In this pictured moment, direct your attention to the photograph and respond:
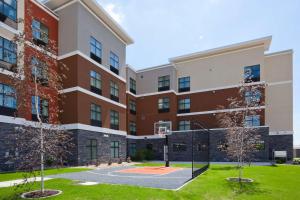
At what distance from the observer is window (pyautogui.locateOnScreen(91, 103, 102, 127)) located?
29.3 metres

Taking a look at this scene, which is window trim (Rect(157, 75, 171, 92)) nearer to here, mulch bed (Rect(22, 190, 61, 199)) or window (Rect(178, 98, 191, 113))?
window (Rect(178, 98, 191, 113))

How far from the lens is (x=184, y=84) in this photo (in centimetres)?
4372

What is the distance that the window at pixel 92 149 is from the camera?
27.9 metres

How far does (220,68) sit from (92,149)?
81.1 ft

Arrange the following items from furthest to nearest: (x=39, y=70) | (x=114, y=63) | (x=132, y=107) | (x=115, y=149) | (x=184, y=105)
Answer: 1. (x=132, y=107)
2. (x=184, y=105)
3. (x=114, y=63)
4. (x=115, y=149)
5. (x=39, y=70)

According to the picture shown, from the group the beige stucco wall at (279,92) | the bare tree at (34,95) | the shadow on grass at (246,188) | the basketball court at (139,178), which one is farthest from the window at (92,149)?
the beige stucco wall at (279,92)

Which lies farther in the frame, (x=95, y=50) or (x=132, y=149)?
(x=132, y=149)

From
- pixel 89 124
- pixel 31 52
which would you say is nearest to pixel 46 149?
pixel 31 52

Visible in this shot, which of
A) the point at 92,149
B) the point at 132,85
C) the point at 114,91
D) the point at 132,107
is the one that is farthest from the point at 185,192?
the point at 132,85

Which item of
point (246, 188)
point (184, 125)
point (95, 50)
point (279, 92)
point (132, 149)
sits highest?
point (95, 50)

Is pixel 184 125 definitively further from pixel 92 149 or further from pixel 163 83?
pixel 92 149

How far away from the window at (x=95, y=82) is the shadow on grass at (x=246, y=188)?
20.2 meters

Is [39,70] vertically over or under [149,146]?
over

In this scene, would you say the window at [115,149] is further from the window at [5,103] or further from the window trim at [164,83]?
the window at [5,103]
